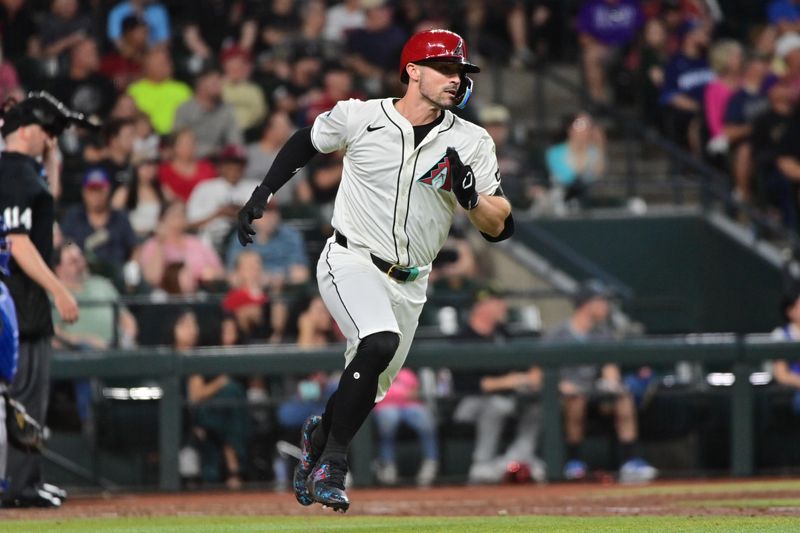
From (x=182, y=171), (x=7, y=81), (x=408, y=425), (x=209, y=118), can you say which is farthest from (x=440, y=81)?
(x=7, y=81)

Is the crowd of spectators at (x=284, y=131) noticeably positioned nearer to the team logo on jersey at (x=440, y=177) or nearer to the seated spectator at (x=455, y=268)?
the seated spectator at (x=455, y=268)

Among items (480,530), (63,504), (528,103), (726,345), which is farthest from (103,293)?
(528,103)

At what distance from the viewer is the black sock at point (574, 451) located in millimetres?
11188

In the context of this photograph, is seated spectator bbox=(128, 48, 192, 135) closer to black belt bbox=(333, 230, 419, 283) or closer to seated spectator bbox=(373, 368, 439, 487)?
seated spectator bbox=(373, 368, 439, 487)

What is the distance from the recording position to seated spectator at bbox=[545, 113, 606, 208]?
14789mm

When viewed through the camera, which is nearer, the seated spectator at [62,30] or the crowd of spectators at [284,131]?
the crowd of spectators at [284,131]

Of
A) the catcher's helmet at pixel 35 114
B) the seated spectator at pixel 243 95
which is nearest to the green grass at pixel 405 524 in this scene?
the catcher's helmet at pixel 35 114

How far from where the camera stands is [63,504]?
9.06 metres

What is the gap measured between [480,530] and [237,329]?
4.88 meters

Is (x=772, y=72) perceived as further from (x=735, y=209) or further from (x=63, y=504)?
(x=63, y=504)

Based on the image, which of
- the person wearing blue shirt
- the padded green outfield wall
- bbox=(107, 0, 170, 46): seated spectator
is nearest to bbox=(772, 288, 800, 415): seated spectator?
the padded green outfield wall

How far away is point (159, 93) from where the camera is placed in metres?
14.5

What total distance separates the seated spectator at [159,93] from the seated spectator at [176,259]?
89.0 inches

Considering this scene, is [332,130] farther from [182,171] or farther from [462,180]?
[182,171]
